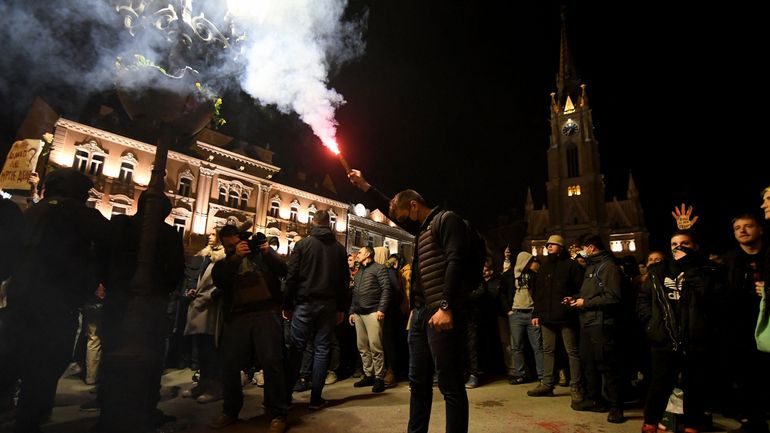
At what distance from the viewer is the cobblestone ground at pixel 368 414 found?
165 inches

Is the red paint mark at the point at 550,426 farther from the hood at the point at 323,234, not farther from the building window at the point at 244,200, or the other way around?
the building window at the point at 244,200

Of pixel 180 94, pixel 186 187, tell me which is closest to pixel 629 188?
pixel 186 187

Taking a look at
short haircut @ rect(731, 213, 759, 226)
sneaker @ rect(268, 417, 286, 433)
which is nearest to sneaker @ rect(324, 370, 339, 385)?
sneaker @ rect(268, 417, 286, 433)

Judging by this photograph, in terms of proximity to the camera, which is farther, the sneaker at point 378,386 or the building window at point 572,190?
the building window at point 572,190

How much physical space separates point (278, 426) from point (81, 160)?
2869 centimetres

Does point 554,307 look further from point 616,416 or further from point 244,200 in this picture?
point 244,200

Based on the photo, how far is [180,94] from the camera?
129 inches

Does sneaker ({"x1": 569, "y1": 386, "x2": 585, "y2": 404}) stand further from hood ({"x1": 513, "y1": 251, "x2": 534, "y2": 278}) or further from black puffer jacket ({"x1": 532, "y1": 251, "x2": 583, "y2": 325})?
hood ({"x1": 513, "y1": 251, "x2": 534, "y2": 278})

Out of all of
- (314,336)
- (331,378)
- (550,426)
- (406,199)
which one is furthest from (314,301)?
(550,426)

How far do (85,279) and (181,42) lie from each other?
3039mm

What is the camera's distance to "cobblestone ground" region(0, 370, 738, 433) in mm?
4203

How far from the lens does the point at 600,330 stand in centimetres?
509

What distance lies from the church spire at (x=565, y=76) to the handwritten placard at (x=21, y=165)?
80.9m

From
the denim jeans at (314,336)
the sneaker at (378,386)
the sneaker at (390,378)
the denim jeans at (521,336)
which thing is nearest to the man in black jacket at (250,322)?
the denim jeans at (314,336)
